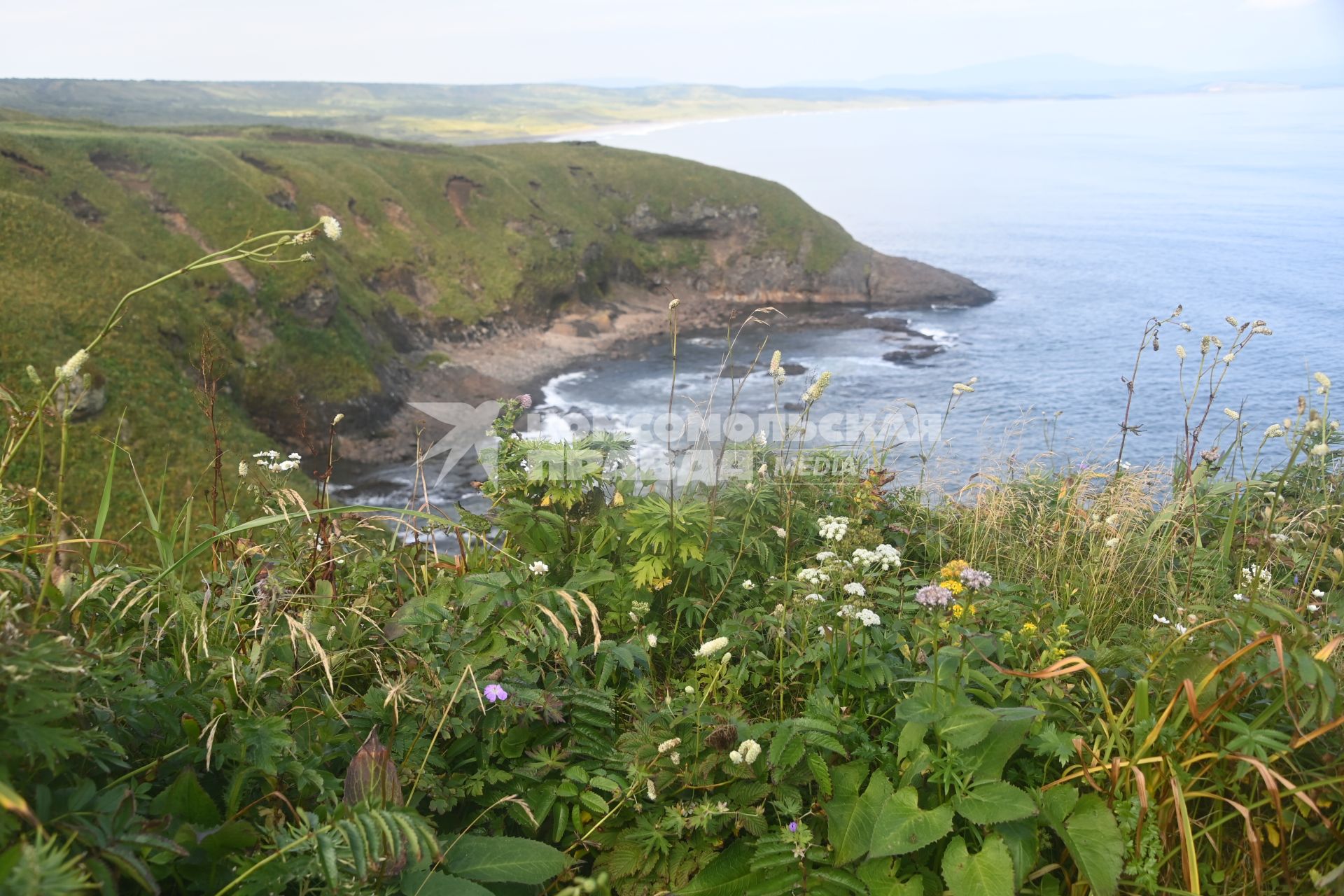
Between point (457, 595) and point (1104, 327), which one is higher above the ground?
point (457, 595)

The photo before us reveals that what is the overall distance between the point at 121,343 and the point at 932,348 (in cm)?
5478

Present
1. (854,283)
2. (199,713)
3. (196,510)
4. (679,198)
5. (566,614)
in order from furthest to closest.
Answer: (679,198) < (854,283) < (196,510) < (566,614) < (199,713)

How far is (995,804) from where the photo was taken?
310 centimetres

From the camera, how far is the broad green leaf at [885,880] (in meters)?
3.07

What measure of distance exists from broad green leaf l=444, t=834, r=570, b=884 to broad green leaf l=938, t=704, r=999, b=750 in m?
1.54

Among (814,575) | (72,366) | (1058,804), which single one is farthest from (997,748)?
(72,366)

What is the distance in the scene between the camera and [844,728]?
11.4 feet

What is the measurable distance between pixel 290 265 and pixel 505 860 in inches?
2422

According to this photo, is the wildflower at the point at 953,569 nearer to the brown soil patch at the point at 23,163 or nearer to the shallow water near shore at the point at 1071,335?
the shallow water near shore at the point at 1071,335

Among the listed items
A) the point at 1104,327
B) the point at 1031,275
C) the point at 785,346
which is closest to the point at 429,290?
the point at 785,346

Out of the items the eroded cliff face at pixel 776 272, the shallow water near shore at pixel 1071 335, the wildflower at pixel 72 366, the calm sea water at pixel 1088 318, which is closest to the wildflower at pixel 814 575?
the wildflower at pixel 72 366

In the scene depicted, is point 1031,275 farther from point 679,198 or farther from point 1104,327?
point 679,198

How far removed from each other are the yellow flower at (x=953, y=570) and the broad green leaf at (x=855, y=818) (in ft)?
3.99

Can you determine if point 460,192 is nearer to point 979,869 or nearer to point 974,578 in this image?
point 974,578
